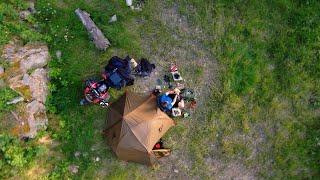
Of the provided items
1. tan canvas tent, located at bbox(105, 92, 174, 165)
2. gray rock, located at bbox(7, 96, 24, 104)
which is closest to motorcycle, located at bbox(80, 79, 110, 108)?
tan canvas tent, located at bbox(105, 92, 174, 165)

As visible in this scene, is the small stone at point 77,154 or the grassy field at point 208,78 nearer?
the small stone at point 77,154

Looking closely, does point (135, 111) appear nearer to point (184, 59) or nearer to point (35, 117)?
point (184, 59)

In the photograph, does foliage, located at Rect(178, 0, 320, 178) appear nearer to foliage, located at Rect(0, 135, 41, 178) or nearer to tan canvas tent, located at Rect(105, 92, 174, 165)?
tan canvas tent, located at Rect(105, 92, 174, 165)

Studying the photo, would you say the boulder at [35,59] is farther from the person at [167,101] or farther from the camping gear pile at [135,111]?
the person at [167,101]

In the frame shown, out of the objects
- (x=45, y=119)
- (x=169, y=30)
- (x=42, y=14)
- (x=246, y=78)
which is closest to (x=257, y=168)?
(x=246, y=78)

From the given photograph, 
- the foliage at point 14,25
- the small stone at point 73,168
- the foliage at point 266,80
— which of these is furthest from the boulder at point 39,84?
the foliage at point 266,80

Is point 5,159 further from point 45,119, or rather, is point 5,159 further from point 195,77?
point 195,77
